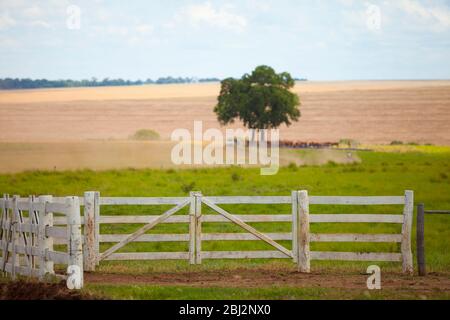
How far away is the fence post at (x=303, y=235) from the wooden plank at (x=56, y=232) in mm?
5142

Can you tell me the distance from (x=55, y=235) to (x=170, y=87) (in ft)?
580

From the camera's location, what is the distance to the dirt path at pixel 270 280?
1580cm

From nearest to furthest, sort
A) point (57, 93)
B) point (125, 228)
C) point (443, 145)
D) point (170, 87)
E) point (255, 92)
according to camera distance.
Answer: point (125, 228) < point (443, 145) < point (255, 92) < point (57, 93) < point (170, 87)

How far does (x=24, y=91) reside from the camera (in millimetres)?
144750

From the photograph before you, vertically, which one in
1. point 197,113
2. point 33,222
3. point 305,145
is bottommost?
point 305,145

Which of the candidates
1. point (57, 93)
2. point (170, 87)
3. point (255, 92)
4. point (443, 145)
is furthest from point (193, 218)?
point (170, 87)

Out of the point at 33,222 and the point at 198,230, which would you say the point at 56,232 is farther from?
the point at 198,230

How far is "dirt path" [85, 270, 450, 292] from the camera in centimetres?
1580

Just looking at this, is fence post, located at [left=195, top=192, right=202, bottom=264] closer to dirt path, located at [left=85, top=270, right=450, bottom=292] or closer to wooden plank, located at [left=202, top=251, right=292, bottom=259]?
wooden plank, located at [left=202, top=251, right=292, bottom=259]

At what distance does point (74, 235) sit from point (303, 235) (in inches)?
211

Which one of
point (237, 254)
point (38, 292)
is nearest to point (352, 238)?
point (237, 254)

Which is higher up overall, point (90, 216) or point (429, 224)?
point (90, 216)

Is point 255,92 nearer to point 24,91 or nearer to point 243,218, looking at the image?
point 24,91

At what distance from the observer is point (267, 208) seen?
35188mm
